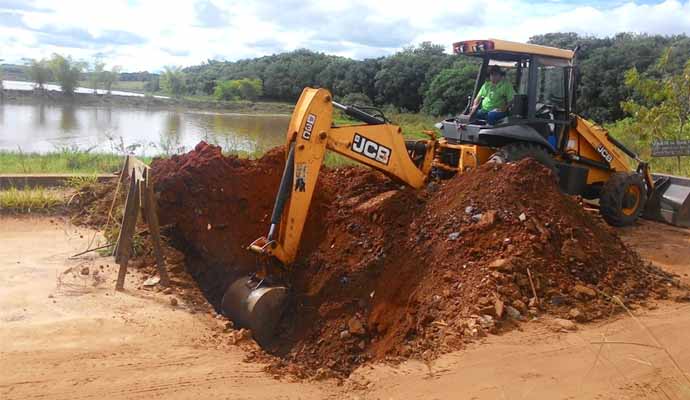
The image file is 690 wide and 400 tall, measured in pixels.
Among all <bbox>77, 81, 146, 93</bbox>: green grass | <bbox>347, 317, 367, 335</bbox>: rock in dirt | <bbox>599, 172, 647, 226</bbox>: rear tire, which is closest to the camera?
<bbox>347, 317, 367, 335</bbox>: rock in dirt

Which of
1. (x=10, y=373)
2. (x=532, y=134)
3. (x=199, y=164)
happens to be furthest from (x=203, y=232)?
(x=532, y=134)

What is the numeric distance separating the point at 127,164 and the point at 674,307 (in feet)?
19.3

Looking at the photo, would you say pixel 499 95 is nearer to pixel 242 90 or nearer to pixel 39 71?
pixel 242 90

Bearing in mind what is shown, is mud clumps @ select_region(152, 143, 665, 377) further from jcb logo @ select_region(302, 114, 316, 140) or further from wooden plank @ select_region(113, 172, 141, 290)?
jcb logo @ select_region(302, 114, 316, 140)

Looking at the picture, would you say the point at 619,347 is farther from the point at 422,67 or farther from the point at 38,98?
the point at 38,98

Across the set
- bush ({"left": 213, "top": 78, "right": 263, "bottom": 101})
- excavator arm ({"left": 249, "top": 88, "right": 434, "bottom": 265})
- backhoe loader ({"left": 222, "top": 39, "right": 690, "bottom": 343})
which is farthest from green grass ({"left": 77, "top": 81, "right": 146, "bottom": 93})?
excavator arm ({"left": 249, "top": 88, "right": 434, "bottom": 265})

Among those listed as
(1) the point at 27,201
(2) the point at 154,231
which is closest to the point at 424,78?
(1) the point at 27,201

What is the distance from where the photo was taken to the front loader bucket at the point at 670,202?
945cm

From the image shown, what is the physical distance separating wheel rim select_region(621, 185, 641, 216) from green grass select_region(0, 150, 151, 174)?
26.3ft

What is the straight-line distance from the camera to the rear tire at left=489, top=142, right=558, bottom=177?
7711 millimetres

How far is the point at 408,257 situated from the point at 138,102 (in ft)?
82.5

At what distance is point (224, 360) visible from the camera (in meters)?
4.59

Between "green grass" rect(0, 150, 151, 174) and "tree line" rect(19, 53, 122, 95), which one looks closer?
"green grass" rect(0, 150, 151, 174)

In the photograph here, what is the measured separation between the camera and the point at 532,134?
26.3ft
